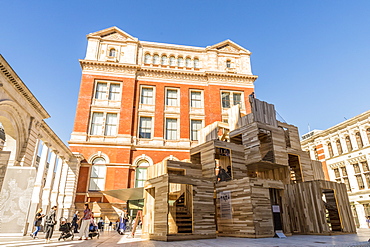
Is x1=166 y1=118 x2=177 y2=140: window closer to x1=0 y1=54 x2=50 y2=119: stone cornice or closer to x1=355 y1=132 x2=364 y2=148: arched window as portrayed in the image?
x1=0 y1=54 x2=50 y2=119: stone cornice

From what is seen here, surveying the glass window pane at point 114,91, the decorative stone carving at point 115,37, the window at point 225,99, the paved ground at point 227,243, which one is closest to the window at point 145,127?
the glass window pane at point 114,91

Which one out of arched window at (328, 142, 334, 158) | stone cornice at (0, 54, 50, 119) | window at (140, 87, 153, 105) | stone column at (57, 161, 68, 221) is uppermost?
window at (140, 87, 153, 105)

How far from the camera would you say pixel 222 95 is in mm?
27984

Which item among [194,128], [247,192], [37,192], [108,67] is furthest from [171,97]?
[247,192]

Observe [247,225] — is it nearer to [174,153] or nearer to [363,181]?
[174,153]

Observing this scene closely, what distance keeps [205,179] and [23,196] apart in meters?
7.73

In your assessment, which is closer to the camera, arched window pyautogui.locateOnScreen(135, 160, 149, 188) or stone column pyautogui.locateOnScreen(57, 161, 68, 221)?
stone column pyautogui.locateOnScreen(57, 161, 68, 221)

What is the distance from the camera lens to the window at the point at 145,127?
82.5 feet

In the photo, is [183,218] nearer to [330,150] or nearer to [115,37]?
[115,37]

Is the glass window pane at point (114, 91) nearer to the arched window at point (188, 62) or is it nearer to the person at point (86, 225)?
the arched window at point (188, 62)

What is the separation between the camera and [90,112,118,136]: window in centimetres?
2423

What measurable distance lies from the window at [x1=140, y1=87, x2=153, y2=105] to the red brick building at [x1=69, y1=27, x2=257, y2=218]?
11cm

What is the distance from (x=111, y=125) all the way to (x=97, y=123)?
1.38 m

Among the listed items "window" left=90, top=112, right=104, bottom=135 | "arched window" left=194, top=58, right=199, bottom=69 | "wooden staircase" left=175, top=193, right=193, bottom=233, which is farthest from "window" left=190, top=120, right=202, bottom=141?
"wooden staircase" left=175, top=193, right=193, bottom=233
